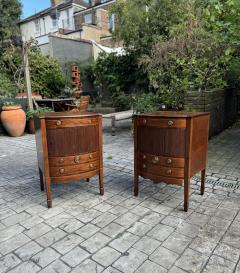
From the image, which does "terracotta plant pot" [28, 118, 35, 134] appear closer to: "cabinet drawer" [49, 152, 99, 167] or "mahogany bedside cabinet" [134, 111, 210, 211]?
"cabinet drawer" [49, 152, 99, 167]

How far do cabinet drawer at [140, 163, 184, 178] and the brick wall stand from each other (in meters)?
2.66

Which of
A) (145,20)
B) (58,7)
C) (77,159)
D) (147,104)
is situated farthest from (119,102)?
(58,7)

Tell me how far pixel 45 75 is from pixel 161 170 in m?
8.97

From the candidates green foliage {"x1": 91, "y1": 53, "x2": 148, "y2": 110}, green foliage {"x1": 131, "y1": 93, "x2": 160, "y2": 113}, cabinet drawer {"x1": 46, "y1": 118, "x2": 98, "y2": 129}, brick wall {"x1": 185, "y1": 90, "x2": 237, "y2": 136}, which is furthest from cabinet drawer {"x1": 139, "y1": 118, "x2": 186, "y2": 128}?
green foliage {"x1": 91, "y1": 53, "x2": 148, "y2": 110}

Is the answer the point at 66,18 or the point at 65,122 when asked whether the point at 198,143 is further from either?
the point at 66,18

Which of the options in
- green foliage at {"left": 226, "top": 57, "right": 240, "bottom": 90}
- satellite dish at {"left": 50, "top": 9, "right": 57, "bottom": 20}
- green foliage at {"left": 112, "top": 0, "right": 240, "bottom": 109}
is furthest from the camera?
Answer: satellite dish at {"left": 50, "top": 9, "right": 57, "bottom": 20}

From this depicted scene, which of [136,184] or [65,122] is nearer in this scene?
[65,122]

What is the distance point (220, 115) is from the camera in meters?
5.86

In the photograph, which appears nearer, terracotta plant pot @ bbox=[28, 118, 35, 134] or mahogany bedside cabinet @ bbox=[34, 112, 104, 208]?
mahogany bedside cabinet @ bbox=[34, 112, 104, 208]

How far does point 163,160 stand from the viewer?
2383mm

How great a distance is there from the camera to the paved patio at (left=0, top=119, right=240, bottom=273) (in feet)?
5.51

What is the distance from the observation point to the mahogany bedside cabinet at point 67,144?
7.77 feet

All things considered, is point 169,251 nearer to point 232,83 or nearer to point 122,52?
point 232,83

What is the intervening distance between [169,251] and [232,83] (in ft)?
19.5
